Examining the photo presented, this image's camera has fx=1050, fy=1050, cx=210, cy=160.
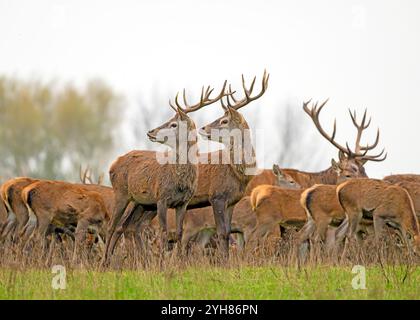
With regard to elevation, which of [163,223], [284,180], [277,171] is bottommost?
[163,223]

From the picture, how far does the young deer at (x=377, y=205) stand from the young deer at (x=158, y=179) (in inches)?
89.1

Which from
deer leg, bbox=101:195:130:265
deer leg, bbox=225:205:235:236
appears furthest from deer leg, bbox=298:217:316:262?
deer leg, bbox=101:195:130:265

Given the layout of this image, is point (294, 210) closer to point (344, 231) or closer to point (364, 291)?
point (344, 231)

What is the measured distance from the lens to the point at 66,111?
35562 millimetres

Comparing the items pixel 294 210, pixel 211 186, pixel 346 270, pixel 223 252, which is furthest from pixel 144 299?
pixel 294 210

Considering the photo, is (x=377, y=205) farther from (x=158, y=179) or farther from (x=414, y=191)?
(x=158, y=179)

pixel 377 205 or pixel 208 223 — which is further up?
pixel 377 205

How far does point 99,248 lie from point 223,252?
8.67 ft

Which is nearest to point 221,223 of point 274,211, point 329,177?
point 274,211

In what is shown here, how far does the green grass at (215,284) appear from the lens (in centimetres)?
981

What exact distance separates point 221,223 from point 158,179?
4.21 feet

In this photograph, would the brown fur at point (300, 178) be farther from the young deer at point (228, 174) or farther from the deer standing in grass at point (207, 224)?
the young deer at point (228, 174)

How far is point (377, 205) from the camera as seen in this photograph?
575 inches

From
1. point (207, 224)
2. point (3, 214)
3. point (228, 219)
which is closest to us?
point (228, 219)
